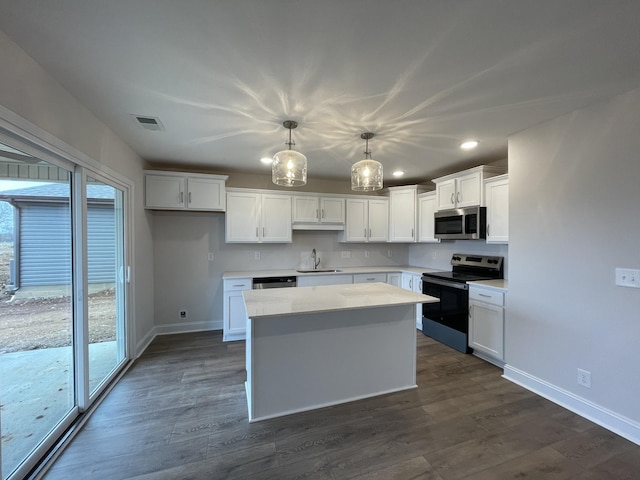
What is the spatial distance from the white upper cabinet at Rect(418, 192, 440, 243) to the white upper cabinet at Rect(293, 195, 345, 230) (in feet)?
4.20

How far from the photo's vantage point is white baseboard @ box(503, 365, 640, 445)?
1.94m

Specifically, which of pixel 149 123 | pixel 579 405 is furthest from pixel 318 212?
pixel 579 405

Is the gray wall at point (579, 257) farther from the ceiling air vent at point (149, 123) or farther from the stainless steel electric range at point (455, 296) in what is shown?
the ceiling air vent at point (149, 123)

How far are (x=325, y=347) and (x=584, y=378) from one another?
2.11m

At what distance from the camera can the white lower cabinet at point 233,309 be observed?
12.3 ft

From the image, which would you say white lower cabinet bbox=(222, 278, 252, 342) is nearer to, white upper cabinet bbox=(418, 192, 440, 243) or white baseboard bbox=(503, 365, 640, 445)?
white upper cabinet bbox=(418, 192, 440, 243)

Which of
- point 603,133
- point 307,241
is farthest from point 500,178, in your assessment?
point 307,241

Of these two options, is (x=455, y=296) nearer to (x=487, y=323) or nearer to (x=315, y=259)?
(x=487, y=323)

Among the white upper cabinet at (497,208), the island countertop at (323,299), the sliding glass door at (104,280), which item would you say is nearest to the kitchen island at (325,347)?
the island countertop at (323,299)

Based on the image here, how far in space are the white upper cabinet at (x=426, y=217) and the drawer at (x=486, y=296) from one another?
1.15 m

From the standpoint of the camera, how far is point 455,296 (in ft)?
11.2

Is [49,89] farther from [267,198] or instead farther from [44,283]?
[267,198]

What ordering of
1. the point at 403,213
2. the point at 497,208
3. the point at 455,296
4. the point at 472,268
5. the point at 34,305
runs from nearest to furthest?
the point at 34,305, the point at 497,208, the point at 455,296, the point at 472,268, the point at 403,213

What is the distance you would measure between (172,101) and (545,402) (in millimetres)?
3998
